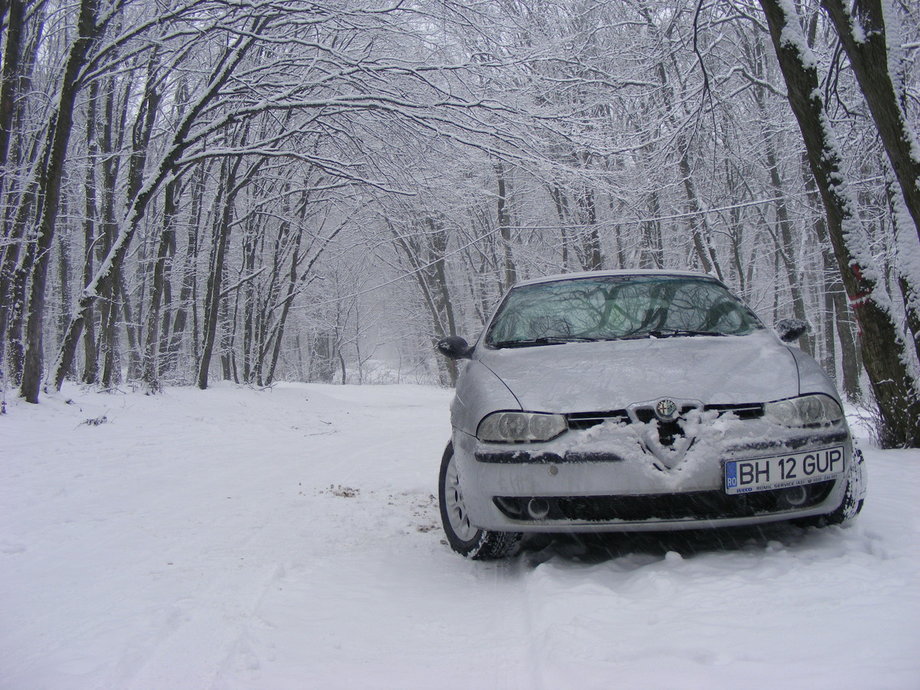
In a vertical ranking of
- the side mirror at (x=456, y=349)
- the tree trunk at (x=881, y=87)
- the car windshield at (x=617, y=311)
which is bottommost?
the side mirror at (x=456, y=349)

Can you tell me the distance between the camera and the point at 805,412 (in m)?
3.02

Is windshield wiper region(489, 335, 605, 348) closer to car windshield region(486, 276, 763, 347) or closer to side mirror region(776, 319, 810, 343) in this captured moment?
car windshield region(486, 276, 763, 347)

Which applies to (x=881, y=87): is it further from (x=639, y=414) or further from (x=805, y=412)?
(x=639, y=414)

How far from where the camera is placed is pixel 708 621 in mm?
2289

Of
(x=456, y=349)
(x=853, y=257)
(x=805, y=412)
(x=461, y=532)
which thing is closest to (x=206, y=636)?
(x=461, y=532)

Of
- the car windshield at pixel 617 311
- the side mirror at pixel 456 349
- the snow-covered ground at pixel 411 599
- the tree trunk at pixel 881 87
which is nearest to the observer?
the snow-covered ground at pixel 411 599

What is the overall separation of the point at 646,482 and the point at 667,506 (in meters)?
0.16

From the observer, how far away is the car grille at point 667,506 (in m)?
2.88

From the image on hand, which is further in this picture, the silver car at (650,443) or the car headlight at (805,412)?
the car headlight at (805,412)

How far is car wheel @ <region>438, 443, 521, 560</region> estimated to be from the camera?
11.0 ft

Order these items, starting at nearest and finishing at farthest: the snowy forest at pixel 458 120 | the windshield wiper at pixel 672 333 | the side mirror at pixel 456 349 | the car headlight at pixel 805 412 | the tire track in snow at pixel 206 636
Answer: the tire track in snow at pixel 206 636
the car headlight at pixel 805 412
the windshield wiper at pixel 672 333
the side mirror at pixel 456 349
the snowy forest at pixel 458 120

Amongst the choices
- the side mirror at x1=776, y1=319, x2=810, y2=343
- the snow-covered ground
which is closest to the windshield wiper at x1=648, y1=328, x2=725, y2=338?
the side mirror at x1=776, y1=319, x2=810, y2=343

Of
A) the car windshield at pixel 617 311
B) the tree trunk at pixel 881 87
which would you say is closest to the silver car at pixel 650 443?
the car windshield at pixel 617 311

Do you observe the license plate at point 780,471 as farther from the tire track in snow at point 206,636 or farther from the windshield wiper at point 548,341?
the tire track in snow at point 206,636
